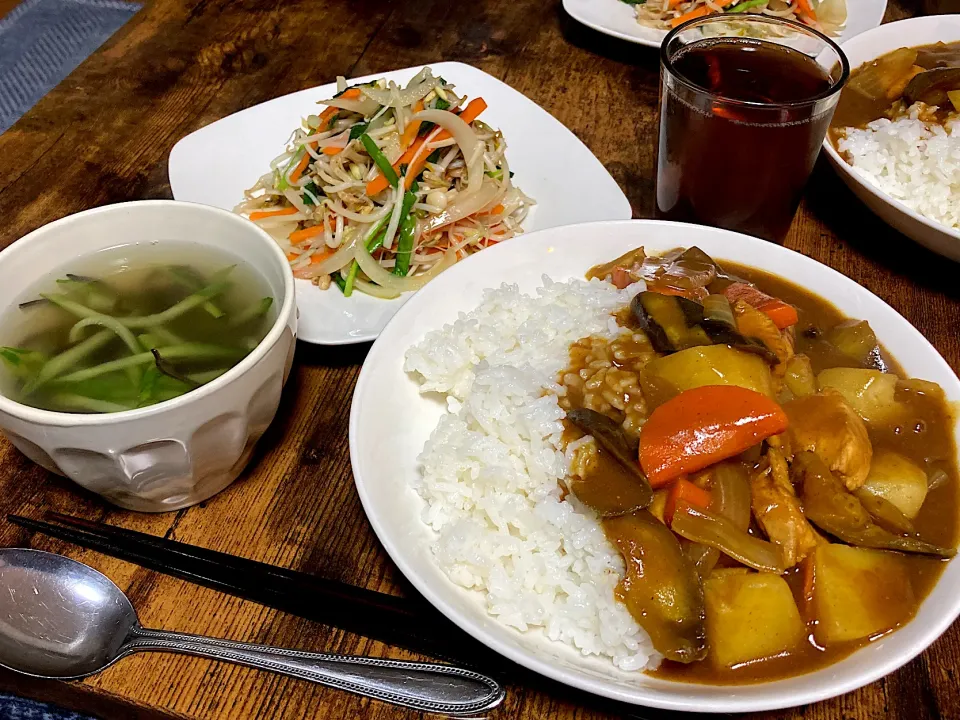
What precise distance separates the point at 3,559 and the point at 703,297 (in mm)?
1831

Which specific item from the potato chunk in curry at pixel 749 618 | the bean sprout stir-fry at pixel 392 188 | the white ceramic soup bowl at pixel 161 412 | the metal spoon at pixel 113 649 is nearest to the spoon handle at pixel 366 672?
the metal spoon at pixel 113 649

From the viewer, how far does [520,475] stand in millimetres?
1840

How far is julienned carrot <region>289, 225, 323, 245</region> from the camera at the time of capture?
264cm

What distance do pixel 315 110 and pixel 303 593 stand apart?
1998mm

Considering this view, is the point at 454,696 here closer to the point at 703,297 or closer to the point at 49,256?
the point at 703,297

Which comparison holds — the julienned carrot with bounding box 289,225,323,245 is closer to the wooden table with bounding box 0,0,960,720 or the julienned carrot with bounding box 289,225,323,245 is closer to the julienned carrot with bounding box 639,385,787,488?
the wooden table with bounding box 0,0,960,720

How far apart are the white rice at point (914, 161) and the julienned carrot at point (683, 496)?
154cm

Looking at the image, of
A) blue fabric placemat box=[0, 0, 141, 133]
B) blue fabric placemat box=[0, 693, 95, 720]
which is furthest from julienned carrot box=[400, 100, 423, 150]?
blue fabric placemat box=[0, 0, 141, 133]

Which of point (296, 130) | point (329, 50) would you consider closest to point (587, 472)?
point (296, 130)

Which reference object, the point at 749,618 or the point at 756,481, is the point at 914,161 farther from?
the point at 749,618

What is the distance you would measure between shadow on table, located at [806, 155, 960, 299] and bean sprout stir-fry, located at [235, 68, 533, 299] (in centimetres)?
112

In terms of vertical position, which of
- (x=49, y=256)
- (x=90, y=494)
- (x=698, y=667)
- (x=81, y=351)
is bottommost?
(x=90, y=494)

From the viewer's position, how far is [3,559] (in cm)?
173

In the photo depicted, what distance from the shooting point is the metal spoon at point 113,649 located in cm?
155
